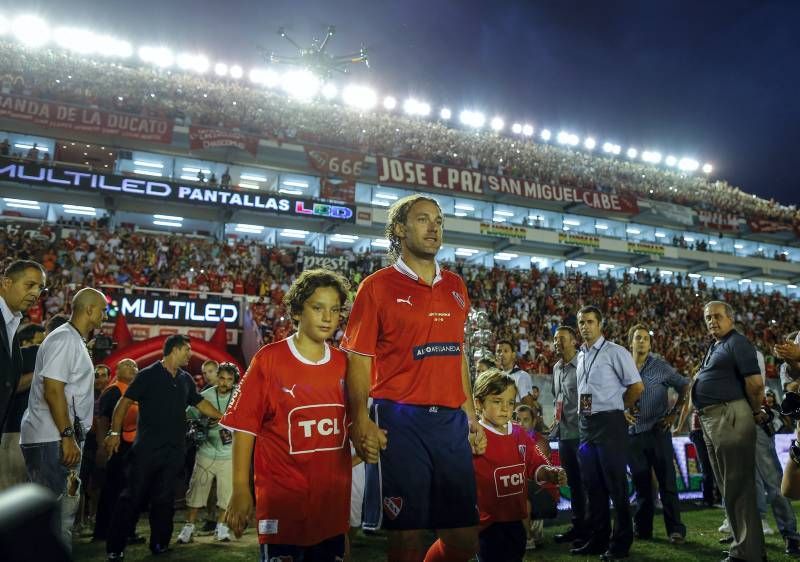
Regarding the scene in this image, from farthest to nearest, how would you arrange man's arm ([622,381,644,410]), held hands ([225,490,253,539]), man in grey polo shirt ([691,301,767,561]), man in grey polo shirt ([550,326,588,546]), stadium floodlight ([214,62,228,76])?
1. stadium floodlight ([214,62,228,76])
2. man in grey polo shirt ([550,326,588,546])
3. man's arm ([622,381,644,410])
4. man in grey polo shirt ([691,301,767,561])
5. held hands ([225,490,253,539])

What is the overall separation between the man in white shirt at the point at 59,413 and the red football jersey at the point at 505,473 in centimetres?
325

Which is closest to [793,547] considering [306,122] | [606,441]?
[606,441]

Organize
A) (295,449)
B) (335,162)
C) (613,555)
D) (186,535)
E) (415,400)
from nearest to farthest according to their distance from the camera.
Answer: (295,449)
(415,400)
(613,555)
(186,535)
(335,162)

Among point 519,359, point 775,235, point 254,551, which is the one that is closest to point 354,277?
point 519,359

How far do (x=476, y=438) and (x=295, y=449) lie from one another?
1218 millimetres

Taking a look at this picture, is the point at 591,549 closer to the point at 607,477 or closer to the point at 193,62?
the point at 607,477

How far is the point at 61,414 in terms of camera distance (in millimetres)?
4461

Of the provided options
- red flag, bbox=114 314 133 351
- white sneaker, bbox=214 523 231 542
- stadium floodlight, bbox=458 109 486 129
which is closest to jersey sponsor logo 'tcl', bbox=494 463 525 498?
white sneaker, bbox=214 523 231 542

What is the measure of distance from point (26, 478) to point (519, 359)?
1782 cm

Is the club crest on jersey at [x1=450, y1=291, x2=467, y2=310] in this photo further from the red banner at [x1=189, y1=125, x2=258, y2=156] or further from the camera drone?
the camera drone

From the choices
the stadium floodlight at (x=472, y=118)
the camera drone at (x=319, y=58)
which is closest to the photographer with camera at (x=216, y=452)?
the camera drone at (x=319, y=58)

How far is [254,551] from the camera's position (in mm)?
6168

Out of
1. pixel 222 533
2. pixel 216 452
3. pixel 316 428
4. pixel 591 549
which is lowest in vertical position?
pixel 222 533

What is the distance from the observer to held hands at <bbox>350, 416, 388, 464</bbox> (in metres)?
2.95
